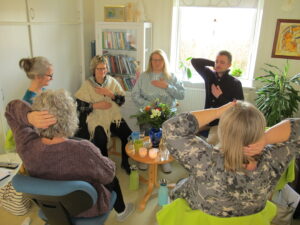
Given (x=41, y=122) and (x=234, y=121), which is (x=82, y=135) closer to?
(x=41, y=122)

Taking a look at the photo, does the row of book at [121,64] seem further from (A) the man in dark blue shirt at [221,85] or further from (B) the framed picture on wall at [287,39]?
(B) the framed picture on wall at [287,39]

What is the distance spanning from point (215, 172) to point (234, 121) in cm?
23

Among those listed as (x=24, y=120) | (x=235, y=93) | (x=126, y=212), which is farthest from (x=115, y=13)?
(x=126, y=212)

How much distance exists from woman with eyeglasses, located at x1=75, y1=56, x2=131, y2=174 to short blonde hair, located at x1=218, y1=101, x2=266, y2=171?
6.10 ft

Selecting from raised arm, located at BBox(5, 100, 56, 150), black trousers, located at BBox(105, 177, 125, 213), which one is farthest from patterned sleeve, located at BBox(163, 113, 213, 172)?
black trousers, located at BBox(105, 177, 125, 213)

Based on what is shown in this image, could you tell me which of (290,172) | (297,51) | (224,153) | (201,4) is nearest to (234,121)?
(224,153)

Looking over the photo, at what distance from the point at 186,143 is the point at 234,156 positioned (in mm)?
207

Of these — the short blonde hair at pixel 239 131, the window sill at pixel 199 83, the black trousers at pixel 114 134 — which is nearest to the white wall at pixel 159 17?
the window sill at pixel 199 83

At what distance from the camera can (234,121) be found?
1040mm

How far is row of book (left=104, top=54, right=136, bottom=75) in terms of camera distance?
3.47m

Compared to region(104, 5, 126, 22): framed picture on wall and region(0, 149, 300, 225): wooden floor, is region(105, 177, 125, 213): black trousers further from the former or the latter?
region(104, 5, 126, 22): framed picture on wall

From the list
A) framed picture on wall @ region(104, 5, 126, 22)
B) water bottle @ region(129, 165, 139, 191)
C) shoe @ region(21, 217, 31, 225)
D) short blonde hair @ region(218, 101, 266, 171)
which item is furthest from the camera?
framed picture on wall @ region(104, 5, 126, 22)

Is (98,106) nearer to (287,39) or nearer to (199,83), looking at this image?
(199,83)

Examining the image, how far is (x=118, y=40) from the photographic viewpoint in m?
3.43
